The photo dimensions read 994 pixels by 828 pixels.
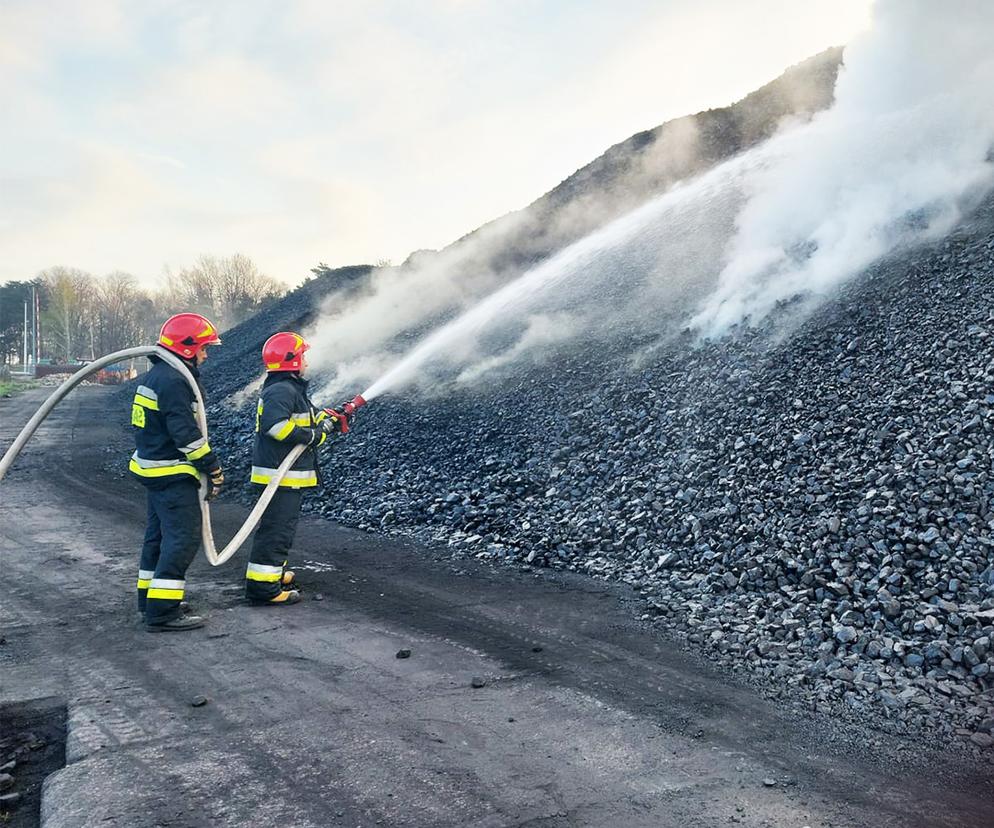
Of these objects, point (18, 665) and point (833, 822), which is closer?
point (833, 822)

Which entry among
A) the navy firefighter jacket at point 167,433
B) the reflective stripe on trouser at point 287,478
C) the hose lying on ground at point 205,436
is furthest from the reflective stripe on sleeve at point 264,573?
the navy firefighter jacket at point 167,433

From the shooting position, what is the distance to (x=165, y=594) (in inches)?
217

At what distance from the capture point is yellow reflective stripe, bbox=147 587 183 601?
217 inches

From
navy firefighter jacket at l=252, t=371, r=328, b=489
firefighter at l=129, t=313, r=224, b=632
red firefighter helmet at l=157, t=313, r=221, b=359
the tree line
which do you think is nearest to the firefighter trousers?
firefighter at l=129, t=313, r=224, b=632

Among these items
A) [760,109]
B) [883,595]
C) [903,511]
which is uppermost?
[760,109]

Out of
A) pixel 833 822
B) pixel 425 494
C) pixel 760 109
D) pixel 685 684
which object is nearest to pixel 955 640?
pixel 685 684

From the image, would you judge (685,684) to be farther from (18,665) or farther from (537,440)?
(537,440)

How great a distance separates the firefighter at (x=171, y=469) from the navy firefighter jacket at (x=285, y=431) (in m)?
0.64

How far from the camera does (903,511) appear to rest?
572 centimetres

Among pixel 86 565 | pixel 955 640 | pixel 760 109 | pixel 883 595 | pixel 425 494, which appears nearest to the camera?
pixel 955 640

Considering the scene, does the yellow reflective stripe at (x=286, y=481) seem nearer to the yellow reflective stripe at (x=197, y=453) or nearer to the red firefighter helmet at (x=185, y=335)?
the yellow reflective stripe at (x=197, y=453)

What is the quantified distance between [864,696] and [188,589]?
5.58 meters

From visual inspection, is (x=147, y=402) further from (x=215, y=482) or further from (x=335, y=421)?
(x=335, y=421)

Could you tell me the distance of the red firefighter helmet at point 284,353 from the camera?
21.1 ft
